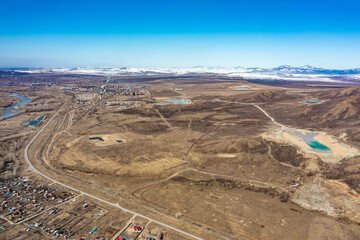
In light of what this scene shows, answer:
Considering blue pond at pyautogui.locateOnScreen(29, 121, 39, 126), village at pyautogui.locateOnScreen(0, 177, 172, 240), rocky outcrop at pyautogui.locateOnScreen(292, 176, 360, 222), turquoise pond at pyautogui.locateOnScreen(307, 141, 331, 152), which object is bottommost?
village at pyautogui.locateOnScreen(0, 177, 172, 240)

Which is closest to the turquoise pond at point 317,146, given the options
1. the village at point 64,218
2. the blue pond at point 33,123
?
the village at point 64,218

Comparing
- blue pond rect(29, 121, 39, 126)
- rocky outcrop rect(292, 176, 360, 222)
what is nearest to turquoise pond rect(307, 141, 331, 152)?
rocky outcrop rect(292, 176, 360, 222)

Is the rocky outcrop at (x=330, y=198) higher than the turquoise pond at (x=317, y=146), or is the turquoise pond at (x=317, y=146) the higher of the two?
the turquoise pond at (x=317, y=146)

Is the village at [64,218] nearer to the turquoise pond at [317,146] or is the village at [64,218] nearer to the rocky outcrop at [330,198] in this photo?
the rocky outcrop at [330,198]

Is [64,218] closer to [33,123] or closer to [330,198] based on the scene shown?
[330,198]

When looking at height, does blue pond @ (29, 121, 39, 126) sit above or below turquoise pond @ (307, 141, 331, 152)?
below

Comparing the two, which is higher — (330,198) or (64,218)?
(330,198)

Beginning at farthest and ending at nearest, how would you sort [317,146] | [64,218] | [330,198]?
[317,146] → [330,198] → [64,218]

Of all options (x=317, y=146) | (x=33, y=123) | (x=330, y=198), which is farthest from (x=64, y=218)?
(x=33, y=123)

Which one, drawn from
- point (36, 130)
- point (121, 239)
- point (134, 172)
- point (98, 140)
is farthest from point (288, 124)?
point (36, 130)

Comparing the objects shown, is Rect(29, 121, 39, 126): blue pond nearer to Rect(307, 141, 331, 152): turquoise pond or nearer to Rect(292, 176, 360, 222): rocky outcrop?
Rect(292, 176, 360, 222): rocky outcrop

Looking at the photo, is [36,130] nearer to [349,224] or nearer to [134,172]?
[134,172]
